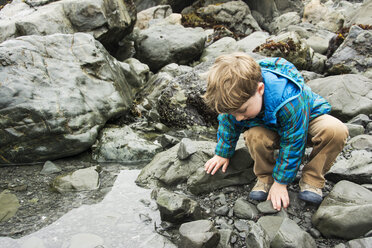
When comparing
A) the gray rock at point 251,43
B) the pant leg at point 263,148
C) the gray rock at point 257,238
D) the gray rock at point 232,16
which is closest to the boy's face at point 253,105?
the pant leg at point 263,148

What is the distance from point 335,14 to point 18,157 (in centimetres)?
1430

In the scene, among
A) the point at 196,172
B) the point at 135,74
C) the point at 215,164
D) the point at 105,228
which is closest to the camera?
Result: the point at 105,228

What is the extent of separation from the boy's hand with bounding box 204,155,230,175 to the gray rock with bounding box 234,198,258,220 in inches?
20.3

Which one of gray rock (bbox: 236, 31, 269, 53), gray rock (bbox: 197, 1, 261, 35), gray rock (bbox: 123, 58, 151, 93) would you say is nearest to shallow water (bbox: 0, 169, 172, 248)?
gray rock (bbox: 123, 58, 151, 93)

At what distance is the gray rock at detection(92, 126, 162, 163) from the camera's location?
486 centimetres

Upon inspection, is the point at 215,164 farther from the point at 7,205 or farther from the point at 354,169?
the point at 7,205

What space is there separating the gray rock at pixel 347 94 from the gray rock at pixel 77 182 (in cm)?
450

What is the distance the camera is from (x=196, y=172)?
3975mm

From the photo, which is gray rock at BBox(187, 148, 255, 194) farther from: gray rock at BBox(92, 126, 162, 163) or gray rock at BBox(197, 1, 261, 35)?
gray rock at BBox(197, 1, 261, 35)

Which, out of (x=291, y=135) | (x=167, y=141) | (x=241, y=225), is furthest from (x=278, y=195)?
(x=167, y=141)

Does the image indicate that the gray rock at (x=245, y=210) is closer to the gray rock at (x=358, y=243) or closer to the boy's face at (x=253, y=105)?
the gray rock at (x=358, y=243)

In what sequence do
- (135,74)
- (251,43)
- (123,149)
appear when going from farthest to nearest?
(251,43), (135,74), (123,149)

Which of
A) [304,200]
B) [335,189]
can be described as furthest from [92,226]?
[335,189]

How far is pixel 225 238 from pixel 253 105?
138cm
